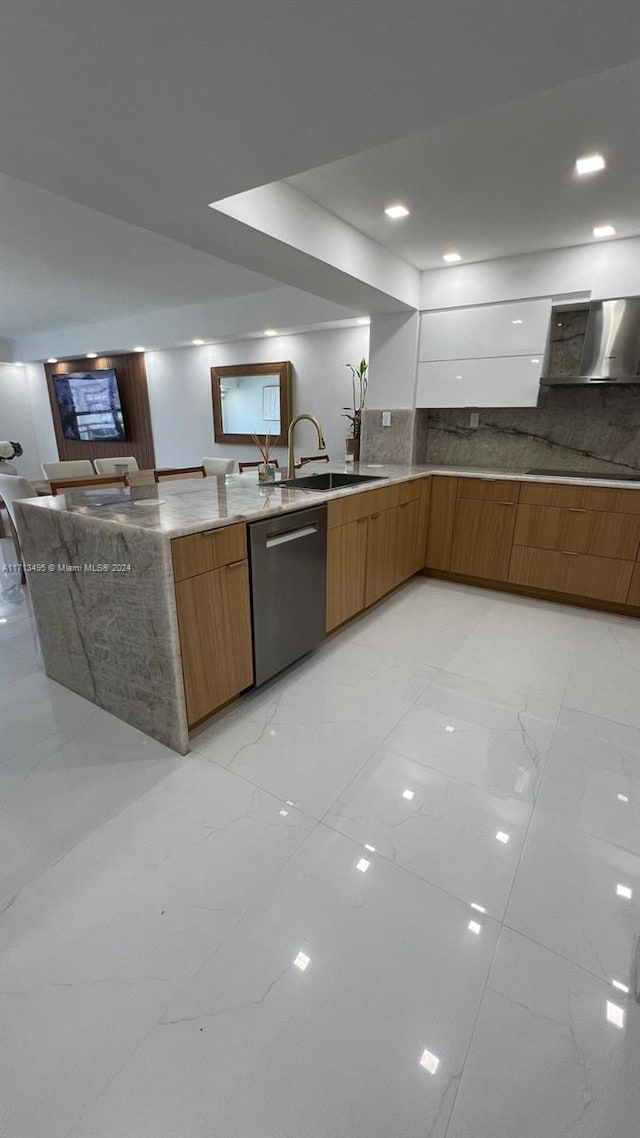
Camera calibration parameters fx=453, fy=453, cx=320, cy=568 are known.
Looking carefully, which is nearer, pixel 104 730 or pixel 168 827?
pixel 168 827

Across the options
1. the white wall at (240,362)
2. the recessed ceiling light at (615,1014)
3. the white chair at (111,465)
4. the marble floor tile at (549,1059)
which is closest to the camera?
the marble floor tile at (549,1059)

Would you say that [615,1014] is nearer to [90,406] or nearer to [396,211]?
[396,211]

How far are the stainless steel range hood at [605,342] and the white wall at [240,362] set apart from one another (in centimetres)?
194

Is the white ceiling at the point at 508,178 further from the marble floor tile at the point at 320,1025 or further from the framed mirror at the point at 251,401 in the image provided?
the marble floor tile at the point at 320,1025

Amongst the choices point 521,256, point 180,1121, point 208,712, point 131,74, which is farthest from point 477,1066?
point 521,256

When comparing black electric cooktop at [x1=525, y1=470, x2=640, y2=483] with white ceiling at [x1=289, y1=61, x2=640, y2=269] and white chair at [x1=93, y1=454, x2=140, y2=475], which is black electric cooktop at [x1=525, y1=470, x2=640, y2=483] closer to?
white ceiling at [x1=289, y1=61, x2=640, y2=269]

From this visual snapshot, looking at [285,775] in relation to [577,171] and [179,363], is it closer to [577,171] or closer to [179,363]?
[577,171]

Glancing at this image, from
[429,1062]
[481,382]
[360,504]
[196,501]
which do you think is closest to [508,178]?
[481,382]

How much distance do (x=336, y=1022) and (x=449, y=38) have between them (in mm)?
2238

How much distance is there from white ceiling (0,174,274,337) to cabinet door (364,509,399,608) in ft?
8.16

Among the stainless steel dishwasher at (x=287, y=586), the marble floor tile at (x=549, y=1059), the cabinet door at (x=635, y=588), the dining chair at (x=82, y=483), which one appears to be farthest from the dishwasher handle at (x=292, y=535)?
the cabinet door at (x=635, y=588)

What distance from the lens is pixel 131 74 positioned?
1.18 m

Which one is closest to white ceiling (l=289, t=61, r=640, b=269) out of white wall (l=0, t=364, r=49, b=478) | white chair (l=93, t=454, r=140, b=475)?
white chair (l=93, t=454, r=140, b=475)

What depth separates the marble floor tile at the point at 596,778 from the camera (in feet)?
4.79
